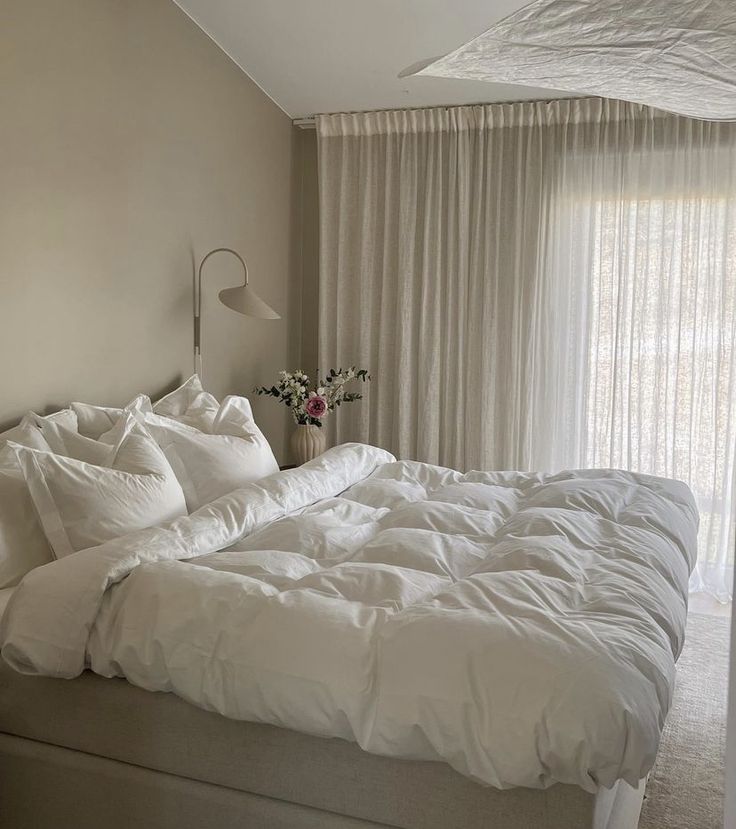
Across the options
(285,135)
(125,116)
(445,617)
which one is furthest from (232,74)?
(445,617)

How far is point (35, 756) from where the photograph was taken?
181 cm

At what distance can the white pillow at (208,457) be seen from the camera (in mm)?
2762

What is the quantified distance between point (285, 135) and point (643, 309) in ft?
7.26

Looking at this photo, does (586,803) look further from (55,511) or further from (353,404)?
(353,404)

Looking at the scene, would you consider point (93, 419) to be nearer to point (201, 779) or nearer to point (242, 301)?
point (242, 301)

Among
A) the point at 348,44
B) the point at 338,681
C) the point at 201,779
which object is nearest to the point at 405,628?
the point at 338,681

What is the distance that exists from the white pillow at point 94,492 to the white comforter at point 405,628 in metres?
0.17

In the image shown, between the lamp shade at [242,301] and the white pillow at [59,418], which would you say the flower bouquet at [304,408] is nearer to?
the lamp shade at [242,301]

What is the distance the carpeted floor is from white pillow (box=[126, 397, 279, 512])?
161 centimetres

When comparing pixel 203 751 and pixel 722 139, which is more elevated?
→ pixel 722 139

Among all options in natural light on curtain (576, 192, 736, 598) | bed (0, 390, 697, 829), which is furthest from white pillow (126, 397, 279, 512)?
natural light on curtain (576, 192, 736, 598)

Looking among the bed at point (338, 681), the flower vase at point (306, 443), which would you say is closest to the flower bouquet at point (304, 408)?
the flower vase at point (306, 443)

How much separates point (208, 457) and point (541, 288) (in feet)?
7.51

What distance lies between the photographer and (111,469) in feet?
7.72
